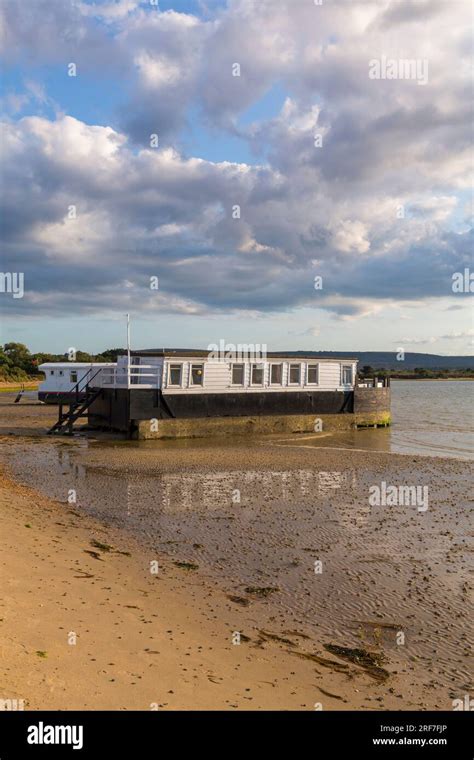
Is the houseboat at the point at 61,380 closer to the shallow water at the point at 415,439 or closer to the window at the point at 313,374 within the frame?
the window at the point at 313,374

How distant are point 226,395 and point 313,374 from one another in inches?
242

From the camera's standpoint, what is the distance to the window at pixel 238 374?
32.3 m

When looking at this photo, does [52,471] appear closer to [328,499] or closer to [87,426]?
[328,499]

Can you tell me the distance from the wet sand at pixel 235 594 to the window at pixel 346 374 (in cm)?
1749

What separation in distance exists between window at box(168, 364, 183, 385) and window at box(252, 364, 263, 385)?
4387 mm

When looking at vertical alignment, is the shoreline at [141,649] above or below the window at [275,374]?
below

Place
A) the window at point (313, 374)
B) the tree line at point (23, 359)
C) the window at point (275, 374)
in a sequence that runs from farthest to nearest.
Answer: the tree line at point (23, 359)
the window at point (313, 374)
the window at point (275, 374)

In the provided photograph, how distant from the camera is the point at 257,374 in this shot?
33.1 m

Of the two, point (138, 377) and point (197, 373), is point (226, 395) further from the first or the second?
point (138, 377)

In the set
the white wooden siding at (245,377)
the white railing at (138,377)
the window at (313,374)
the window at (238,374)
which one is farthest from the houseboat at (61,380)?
the window at (313,374)

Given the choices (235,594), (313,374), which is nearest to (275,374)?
(313,374)

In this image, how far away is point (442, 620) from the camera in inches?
339

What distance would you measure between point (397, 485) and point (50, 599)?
1298 cm

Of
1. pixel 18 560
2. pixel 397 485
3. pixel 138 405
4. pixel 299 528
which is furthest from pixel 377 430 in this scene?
pixel 18 560
